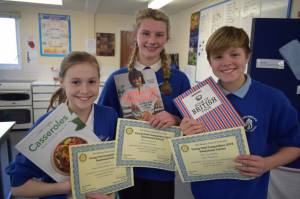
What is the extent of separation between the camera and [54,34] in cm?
509

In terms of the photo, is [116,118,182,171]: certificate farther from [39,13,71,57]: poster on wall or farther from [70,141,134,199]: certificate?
[39,13,71,57]: poster on wall

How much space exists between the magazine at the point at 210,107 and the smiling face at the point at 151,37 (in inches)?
13.4

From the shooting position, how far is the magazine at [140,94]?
3.85 ft

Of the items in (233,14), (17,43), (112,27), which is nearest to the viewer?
(233,14)

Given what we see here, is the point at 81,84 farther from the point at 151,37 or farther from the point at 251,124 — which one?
the point at 251,124

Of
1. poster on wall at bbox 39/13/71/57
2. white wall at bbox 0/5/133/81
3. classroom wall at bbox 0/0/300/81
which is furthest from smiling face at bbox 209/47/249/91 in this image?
poster on wall at bbox 39/13/71/57

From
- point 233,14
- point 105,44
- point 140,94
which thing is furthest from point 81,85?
point 105,44

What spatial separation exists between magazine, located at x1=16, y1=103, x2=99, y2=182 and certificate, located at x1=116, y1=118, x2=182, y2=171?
0.11 meters

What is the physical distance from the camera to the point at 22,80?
5023mm

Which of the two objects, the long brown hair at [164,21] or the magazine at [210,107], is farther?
the long brown hair at [164,21]

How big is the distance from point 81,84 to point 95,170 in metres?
0.35

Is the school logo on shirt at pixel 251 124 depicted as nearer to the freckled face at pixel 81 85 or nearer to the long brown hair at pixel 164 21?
the long brown hair at pixel 164 21

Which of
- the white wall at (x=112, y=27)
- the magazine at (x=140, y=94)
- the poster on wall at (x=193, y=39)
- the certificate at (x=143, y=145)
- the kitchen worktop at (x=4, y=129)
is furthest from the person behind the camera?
the white wall at (x=112, y=27)

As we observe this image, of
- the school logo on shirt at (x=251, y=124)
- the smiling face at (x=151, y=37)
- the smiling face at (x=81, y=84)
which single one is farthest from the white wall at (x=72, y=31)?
the school logo on shirt at (x=251, y=124)
